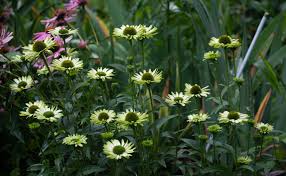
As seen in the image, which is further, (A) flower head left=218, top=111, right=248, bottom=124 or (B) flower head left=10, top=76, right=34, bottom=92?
(B) flower head left=10, top=76, right=34, bottom=92

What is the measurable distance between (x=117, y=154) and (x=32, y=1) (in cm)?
141

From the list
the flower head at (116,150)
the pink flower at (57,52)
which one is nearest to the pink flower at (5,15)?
the pink flower at (57,52)

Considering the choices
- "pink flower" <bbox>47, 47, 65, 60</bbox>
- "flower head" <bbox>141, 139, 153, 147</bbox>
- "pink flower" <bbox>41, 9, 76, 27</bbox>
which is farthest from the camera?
"pink flower" <bbox>41, 9, 76, 27</bbox>

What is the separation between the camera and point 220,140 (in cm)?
159

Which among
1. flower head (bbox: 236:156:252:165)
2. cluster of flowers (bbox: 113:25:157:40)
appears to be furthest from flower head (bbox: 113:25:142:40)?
flower head (bbox: 236:156:252:165)

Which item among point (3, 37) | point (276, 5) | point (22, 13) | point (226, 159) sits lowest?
point (226, 159)

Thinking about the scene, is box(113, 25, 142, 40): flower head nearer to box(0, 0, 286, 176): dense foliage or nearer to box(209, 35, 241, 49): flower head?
box(0, 0, 286, 176): dense foliage

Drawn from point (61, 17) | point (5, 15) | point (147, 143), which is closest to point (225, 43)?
point (147, 143)

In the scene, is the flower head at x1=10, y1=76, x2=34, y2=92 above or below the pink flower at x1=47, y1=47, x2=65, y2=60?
below

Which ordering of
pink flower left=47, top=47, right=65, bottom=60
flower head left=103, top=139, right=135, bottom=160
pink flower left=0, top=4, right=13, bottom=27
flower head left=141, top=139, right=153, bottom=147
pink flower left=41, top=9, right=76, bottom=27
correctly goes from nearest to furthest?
flower head left=103, top=139, right=135, bottom=160 → flower head left=141, top=139, right=153, bottom=147 → pink flower left=47, top=47, right=65, bottom=60 → pink flower left=41, top=9, right=76, bottom=27 → pink flower left=0, top=4, right=13, bottom=27

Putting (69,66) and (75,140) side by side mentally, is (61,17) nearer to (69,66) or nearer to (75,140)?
(69,66)

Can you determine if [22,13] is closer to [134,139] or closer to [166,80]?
[166,80]

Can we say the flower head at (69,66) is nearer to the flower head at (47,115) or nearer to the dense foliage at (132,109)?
the dense foliage at (132,109)

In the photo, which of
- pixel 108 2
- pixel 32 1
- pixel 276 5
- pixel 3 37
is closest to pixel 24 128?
pixel 3 37
